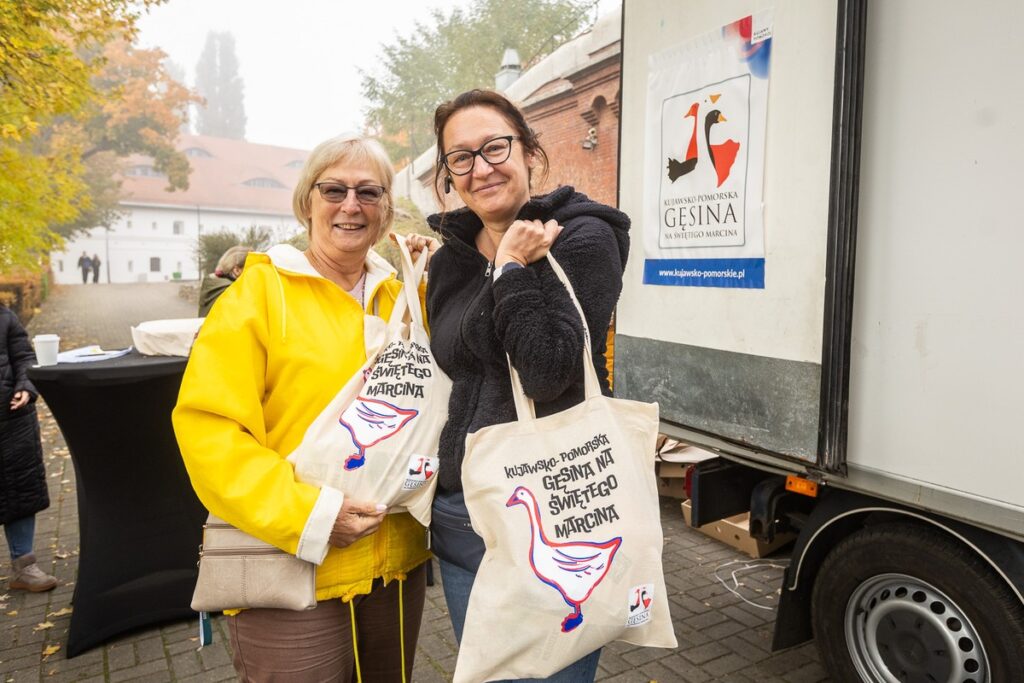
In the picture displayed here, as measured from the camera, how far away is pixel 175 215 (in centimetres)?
6269

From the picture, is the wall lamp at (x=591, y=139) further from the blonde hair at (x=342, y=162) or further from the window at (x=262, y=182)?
the window at (x=262, y=182)

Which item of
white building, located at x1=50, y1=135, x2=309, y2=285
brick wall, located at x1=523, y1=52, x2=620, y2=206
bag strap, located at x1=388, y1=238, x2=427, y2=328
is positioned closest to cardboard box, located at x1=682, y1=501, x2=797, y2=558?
bag strap, located at x1=388, y1=238, x2=427, y2=328

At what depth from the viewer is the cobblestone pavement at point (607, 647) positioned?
10.7ft

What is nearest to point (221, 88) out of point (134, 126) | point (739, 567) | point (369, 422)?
point (134, 126)

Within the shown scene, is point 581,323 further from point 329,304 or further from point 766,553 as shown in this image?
point 766,553

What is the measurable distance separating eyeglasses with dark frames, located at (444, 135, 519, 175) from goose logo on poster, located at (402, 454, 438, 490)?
2.25 feet

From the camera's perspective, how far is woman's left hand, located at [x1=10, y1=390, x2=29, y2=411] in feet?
12.8

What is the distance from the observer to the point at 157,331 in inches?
130

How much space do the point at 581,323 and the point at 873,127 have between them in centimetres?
156

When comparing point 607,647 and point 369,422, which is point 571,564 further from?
point 607,647

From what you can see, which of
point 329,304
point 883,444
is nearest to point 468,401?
point 329,304

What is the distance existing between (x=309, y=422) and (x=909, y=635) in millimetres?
2310

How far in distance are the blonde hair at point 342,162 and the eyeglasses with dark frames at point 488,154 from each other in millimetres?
355

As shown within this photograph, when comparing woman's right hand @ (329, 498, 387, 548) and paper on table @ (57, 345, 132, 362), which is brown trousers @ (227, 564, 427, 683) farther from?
paper on table @ (57, 345, 132, 362)
